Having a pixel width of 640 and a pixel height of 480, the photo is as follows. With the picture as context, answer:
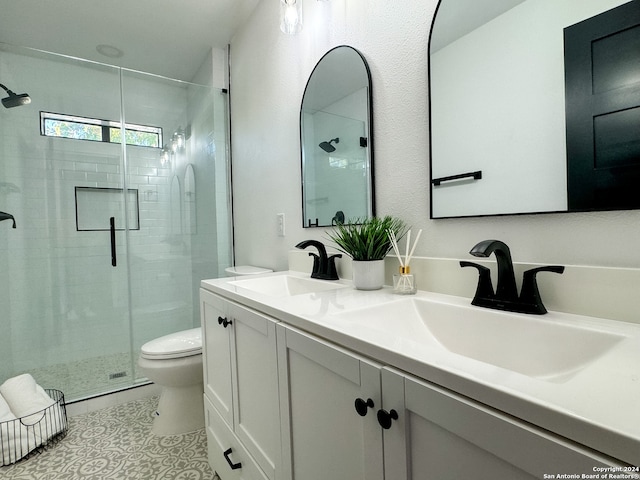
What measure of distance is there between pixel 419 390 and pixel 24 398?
2168 millimetres

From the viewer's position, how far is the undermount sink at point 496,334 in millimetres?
581

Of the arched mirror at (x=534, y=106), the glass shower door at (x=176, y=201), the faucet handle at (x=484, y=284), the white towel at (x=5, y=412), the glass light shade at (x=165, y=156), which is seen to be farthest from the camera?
the glass light shade at (x=165, y=156)

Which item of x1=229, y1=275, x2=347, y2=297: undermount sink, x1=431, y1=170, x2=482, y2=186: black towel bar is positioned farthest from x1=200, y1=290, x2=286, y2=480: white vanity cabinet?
x1=431, y1=170, x2=482, y2=186: black towel bar

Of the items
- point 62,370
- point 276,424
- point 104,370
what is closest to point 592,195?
point 276,424

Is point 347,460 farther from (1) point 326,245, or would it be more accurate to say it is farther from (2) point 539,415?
(1) point 326,245

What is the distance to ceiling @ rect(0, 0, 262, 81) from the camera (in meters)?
→ 1.99

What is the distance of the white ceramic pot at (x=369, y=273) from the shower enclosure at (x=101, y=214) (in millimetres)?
1769

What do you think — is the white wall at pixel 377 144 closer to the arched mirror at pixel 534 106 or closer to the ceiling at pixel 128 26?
the arched mirror at pixel 534 106

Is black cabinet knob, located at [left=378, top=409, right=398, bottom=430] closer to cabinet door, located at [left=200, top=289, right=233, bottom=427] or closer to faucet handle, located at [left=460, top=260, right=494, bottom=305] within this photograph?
faucet handle, located at [left=460, top=260, right=494, bottom=305]

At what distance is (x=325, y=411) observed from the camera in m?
0.65

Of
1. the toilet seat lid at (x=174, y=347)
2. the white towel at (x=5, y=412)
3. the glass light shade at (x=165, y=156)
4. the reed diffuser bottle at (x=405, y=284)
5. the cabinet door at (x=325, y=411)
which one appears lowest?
the white towel at (x=5, y=412)

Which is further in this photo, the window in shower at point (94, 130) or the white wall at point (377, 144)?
the window in shower at point (94, 130)

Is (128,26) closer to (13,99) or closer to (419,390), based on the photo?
(13,99)

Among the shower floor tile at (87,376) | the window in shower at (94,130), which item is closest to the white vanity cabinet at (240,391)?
the shower floor tile at (87,376)
